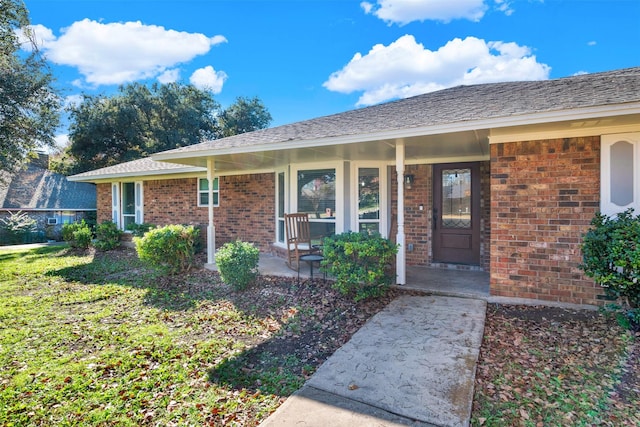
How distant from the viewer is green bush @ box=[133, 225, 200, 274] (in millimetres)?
6949

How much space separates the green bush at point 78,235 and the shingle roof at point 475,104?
7.53 m

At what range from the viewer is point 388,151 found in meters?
6.51

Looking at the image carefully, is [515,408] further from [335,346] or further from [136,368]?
[136,368]

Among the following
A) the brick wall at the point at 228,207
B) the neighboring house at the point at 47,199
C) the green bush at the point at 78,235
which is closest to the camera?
the brick wall at the point at 228,207

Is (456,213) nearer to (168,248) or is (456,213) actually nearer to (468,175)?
(468,175)

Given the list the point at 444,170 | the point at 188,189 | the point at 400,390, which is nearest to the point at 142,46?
the point at 188,189

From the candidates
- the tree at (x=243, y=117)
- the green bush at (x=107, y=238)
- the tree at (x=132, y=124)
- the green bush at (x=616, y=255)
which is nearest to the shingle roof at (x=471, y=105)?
the green bush at (x=616, y=255)

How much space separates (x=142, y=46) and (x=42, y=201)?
12914 millimetres

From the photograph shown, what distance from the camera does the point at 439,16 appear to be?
9.62 meters

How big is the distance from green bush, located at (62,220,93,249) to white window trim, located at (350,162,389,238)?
33.8ft

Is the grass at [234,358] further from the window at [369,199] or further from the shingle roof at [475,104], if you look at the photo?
the shingle roof at [475,104]

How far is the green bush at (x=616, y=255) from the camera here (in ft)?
11.4

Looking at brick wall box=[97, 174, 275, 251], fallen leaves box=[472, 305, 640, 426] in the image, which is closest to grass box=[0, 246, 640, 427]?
fallen leaves box=[472, 305, 640, 426]

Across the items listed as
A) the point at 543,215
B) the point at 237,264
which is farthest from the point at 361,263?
the point at 543,215
